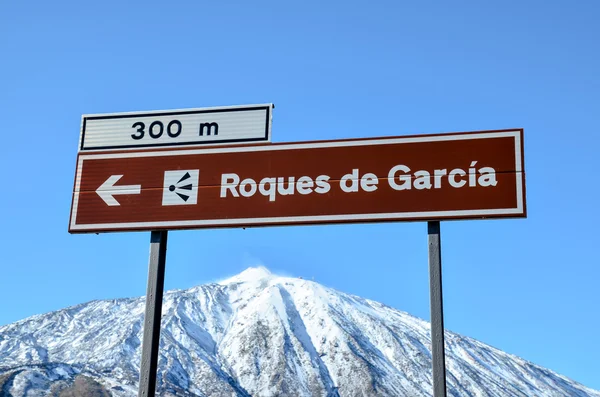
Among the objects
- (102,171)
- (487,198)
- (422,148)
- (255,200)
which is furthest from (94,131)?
(487,198)

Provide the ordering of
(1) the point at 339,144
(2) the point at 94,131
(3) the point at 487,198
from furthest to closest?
(2) the point at 94,131
(1) the point at 339,144
(3) the point at 487,198

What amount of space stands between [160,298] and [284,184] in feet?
7.84

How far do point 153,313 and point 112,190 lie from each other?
222 centimetres

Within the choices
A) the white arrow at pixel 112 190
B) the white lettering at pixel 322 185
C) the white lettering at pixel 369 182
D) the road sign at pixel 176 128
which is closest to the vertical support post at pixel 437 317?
the white lettering at pixel 369 182

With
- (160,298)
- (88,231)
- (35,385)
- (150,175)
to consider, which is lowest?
(35,385)

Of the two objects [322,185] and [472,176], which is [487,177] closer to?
[472,176]

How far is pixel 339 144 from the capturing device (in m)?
13.0

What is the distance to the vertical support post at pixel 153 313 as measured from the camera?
12.0 m

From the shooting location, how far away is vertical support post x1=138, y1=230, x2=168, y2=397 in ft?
39.5

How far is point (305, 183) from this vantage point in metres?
12.9

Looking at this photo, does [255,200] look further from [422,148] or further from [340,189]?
[422,148]

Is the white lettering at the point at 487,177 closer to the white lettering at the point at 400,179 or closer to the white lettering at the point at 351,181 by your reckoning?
the white lettering at the point at 400,179

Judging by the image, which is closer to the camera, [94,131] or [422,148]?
[422,148]

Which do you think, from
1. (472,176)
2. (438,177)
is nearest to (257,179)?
(438,177)
